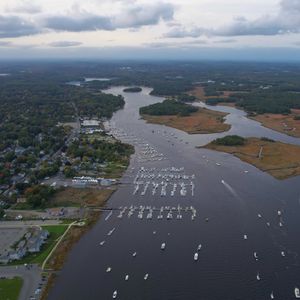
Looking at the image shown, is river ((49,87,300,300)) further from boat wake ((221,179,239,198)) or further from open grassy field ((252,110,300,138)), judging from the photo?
open grassy field ((252,110,300,138))

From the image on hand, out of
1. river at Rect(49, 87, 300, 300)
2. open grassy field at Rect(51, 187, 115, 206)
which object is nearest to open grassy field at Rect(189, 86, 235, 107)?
river at Rect(49, 87, 300, 300)

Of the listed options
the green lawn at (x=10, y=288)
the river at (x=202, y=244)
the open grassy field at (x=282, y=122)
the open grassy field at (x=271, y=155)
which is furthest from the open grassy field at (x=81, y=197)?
the open grassy field at (x=282, y=122)

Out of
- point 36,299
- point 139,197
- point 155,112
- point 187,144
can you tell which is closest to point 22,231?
point 36,299

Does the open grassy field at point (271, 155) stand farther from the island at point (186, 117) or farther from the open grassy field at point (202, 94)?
the open grassy field at point (202, 94)

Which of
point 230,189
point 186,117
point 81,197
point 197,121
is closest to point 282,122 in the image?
point 197,121

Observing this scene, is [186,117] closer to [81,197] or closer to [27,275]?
[81,197]

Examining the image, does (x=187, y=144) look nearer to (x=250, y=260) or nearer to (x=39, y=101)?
(x=250, y=260)

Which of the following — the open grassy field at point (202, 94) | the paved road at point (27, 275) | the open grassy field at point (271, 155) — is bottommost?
the open grassy field at point (202, 94)
